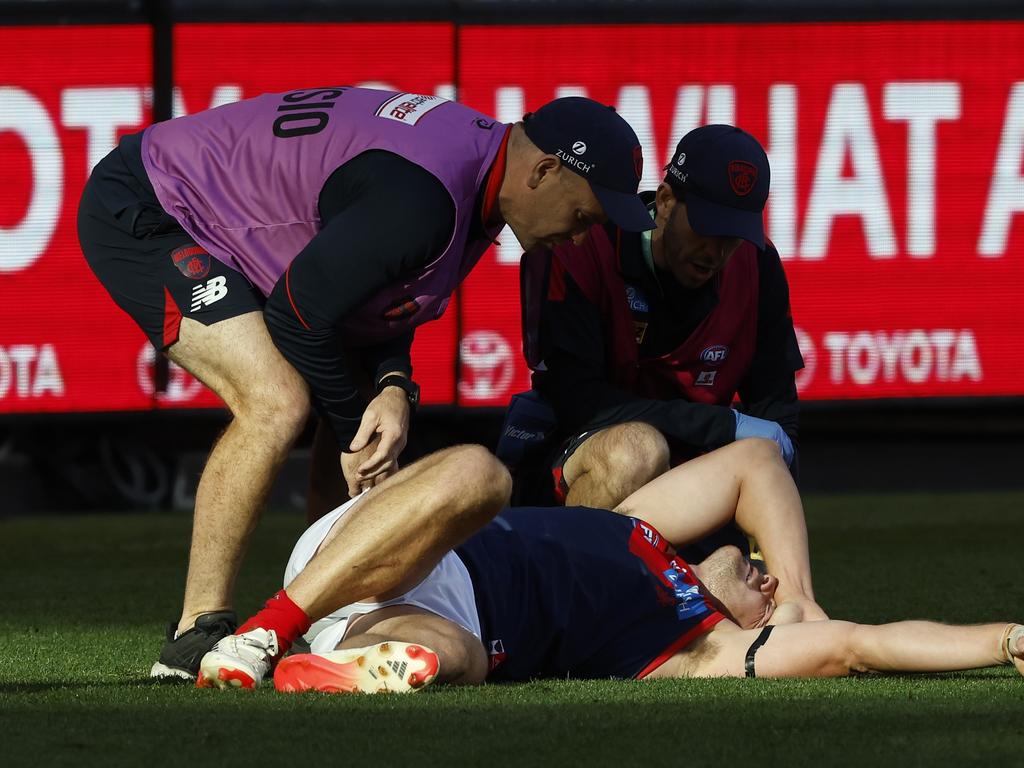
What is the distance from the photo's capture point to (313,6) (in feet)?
23.8

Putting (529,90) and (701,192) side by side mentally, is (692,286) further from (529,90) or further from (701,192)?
(529,90)

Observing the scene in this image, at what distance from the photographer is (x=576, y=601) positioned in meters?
3.48

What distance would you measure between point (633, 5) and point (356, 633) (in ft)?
15.1

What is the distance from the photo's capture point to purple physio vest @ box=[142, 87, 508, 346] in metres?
3.77

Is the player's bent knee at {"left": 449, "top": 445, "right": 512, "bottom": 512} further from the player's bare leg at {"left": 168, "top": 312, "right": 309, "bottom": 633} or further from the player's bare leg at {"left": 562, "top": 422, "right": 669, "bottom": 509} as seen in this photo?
the player's bare leg at {"left": 562, "top": 422, "right": 669, "bottom": 509}

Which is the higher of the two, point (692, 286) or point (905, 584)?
point (692, 286)

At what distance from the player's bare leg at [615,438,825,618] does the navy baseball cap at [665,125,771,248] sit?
0.64m

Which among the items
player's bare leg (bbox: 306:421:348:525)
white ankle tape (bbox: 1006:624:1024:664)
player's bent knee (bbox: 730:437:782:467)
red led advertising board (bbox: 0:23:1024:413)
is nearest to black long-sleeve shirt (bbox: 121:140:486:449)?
player's bare leg (bbox: 306:421:348:525)

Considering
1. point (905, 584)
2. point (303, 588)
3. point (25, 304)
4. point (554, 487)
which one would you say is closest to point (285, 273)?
point (303, 588)

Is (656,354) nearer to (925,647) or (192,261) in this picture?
(192,261)

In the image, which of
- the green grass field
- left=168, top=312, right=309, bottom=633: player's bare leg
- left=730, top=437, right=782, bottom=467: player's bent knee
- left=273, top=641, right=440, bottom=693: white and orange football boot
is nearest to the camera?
the green grass field

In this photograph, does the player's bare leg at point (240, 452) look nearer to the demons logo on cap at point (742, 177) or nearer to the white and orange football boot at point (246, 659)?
the white and orange football boot at point (246, 659)

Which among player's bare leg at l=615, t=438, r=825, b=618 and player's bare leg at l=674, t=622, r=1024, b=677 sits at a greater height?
player's bare leg at l=615, t=438, r=825, b=618

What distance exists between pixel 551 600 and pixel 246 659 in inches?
23.5
